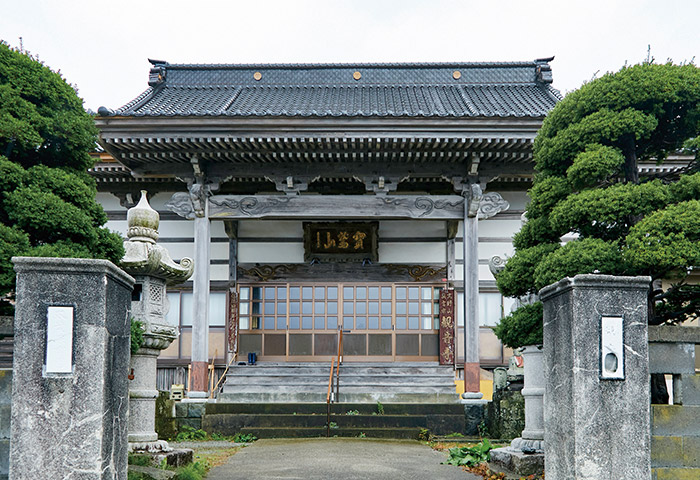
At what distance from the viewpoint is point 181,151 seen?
13.9 meters

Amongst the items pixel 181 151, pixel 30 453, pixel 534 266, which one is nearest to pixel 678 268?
pixel 534 266

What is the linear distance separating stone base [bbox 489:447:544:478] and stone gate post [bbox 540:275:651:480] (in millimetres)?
2567

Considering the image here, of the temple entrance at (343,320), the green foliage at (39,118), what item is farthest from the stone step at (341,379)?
the green foliage at (39,118)

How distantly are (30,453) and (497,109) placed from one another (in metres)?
13.6

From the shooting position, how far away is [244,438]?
1261cm

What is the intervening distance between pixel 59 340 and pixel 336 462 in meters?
5.17

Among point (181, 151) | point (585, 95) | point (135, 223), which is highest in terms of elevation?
point (181, 151)

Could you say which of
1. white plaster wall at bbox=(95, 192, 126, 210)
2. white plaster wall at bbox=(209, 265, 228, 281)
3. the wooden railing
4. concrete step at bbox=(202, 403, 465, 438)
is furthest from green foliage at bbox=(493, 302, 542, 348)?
white plaster wall at bbox=(95, 192, 126, 210)

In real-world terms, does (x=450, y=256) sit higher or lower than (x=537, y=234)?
higher

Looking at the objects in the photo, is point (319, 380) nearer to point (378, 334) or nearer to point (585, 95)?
point (378, 334)

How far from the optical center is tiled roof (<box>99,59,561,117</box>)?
56.3 feet

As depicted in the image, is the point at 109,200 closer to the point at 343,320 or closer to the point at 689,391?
the point at 343,320

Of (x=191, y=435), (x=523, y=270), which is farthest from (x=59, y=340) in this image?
(x=191, y=435)

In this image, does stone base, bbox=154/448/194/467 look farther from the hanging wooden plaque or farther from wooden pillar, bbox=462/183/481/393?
the hanging wooden plaque
